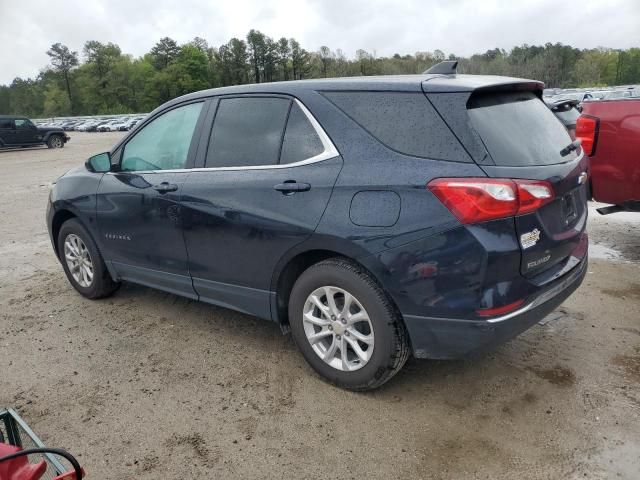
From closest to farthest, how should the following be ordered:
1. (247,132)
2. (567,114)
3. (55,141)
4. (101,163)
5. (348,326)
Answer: (348,326) → (247,132) → (101,163) → (567,114) → (55,141)

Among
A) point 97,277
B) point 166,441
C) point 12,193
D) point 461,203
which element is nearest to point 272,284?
point 166,441

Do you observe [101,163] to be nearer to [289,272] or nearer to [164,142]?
[164,142]

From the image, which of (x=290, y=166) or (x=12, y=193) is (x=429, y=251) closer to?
(x=290, y=166)

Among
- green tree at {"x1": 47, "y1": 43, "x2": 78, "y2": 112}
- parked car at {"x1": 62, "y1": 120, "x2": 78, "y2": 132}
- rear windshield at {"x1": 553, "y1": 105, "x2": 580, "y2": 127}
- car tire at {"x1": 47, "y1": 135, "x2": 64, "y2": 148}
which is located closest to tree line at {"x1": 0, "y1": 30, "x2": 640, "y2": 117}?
green tree at {"x1": 47, "y1": 43, "x2": 78, "y2": 112}

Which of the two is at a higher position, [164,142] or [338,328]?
[164,142]

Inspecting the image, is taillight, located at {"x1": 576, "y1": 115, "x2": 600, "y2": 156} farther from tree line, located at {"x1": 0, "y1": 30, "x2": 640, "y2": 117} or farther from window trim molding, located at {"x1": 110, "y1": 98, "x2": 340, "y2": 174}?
tree line, located at {"x1": 0, "y1": 30, "x2": 640, "y2": 117}

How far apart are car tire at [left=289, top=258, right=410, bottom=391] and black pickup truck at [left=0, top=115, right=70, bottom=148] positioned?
91.4ft

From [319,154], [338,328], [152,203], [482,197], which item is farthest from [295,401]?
[152,203]

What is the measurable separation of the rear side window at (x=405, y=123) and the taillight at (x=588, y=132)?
3.31 metres

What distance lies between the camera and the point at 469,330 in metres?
2.74

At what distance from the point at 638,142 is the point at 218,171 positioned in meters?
4.05

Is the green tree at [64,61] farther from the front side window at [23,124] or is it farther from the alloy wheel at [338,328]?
the alloy wheel at [338,328]

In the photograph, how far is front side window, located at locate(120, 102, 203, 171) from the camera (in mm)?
3963

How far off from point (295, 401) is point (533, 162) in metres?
1.85
